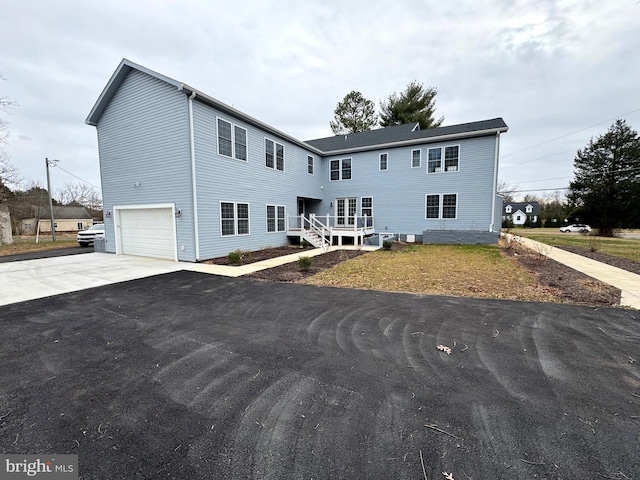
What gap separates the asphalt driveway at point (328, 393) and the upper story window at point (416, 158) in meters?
13.3

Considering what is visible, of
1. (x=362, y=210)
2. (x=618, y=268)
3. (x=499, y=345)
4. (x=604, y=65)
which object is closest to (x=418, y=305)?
(x=499, y=345)

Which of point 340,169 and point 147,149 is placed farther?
point 340,169

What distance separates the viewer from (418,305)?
5000mm

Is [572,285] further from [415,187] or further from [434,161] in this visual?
[434,161]

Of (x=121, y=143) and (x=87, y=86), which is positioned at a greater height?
(x=87, y=86)

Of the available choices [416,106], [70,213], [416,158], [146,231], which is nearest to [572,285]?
[416,158]

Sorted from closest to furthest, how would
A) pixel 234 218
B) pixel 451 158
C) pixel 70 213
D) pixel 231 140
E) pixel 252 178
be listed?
pixel 231 140
pixel 234 218
pixel 252 178
pixel 451 158
pixel 70 213

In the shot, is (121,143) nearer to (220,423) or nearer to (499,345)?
(220,423)

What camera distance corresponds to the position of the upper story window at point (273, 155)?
A: 44.2ft

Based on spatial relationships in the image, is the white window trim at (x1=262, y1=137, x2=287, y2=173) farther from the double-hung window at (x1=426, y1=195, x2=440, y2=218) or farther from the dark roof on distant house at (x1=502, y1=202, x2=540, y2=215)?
the dark roof on distant house at (x1=502, y1=202, x2=540, y2=215)

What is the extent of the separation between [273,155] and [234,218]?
4.45 m

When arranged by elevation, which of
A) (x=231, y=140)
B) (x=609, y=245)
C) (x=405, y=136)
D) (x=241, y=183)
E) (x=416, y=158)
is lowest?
(x=609, y=245)

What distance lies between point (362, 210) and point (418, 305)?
1364 centimetres

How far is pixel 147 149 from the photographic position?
35.7ft
